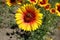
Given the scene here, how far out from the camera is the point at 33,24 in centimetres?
224

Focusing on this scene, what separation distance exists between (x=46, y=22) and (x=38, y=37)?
0.86 ft

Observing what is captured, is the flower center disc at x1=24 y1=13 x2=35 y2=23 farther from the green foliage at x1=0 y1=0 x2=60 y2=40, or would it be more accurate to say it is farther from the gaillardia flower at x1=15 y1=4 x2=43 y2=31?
the green foliage at x1=0 y1=0 x2=60 y2=40

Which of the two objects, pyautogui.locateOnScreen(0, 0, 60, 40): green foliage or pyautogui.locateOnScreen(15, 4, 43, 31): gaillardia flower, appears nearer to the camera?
pyautogui.locateOnScreen(15, 4, 43, 31): gaillardia flower

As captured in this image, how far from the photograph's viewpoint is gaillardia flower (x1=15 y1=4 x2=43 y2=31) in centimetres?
225

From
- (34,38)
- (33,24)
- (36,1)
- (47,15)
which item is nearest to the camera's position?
(33,24)

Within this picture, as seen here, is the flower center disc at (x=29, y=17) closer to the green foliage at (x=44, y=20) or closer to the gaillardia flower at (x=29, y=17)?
the gaillardia flower at (x=29, y=17)

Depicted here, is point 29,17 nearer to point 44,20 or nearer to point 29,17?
point 29,17

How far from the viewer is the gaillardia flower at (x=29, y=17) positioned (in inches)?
88.6

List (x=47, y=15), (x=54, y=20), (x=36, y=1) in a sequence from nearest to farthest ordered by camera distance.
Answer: (x=36, y=1), (x=47, y=15), (x=54, y=20)

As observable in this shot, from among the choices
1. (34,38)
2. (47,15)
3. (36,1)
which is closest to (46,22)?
(47,15)

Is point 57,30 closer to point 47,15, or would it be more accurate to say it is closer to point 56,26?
point 56,26

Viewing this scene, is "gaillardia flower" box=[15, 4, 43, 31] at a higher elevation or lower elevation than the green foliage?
higher

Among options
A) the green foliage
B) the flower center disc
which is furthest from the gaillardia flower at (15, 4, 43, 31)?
the green foliage

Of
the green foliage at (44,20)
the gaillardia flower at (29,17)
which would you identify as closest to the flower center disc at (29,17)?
the gaillardia flower at (29,17)
